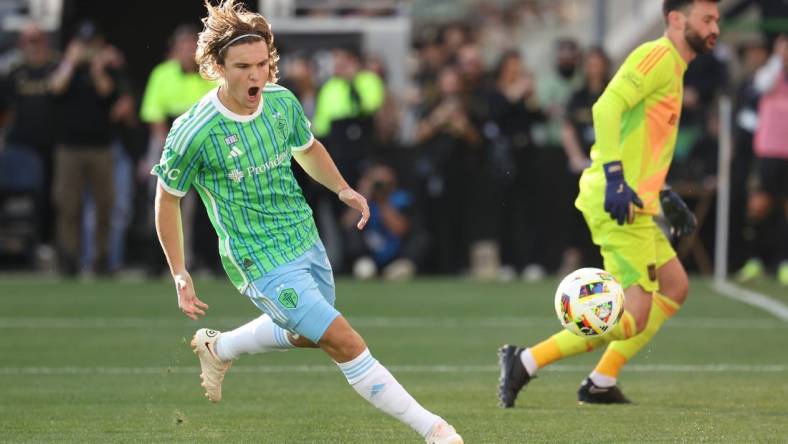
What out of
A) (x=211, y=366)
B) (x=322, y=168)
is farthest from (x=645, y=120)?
(x=211, y=366)

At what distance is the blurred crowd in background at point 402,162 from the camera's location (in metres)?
17.5

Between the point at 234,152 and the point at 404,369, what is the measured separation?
11.9 feet

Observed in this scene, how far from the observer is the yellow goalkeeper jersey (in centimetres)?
859

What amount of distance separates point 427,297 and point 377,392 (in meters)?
8.75

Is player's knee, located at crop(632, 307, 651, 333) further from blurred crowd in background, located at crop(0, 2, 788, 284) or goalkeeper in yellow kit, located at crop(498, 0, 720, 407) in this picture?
blurred crowd in background, located at crop(0, 2, 788, 284)

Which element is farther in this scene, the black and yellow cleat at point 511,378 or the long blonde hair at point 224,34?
the black and yellow cleat at point 511,378

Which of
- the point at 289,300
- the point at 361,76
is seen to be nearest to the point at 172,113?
the point at 361,76

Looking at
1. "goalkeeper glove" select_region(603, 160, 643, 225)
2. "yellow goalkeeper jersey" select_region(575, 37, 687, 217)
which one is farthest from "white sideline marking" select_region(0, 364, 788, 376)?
"goalkeeper glove" select_region(603, 160, 643, 225)

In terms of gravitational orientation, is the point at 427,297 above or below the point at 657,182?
below

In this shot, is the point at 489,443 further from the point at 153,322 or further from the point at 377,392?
the point at 153,322

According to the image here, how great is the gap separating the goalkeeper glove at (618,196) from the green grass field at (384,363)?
1041mm

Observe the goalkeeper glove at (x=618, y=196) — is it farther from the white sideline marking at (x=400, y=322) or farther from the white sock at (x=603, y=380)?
the white sideline marking at (x=400, y=322)

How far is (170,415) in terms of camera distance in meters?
8.27

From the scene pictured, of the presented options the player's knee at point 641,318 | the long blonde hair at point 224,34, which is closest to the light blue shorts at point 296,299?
the long blonde hair at point 224,34
